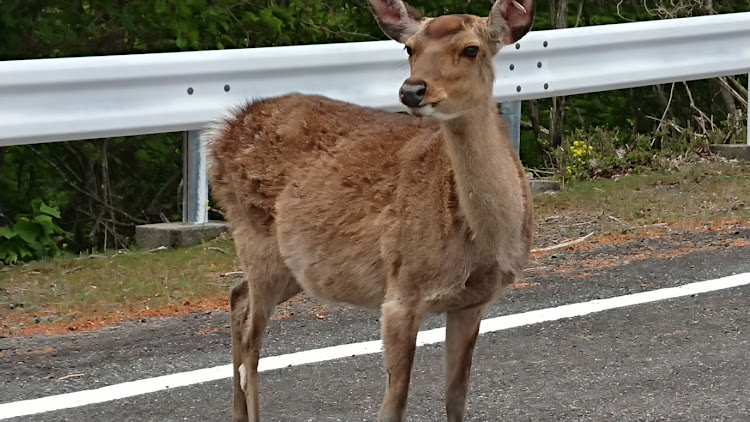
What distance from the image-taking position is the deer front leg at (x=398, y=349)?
507 cm

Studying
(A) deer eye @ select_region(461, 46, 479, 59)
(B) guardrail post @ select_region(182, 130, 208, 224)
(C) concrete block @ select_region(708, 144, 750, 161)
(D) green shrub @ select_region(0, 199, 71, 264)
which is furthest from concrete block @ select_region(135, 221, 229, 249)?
(C) concrete block @ select_region(708, 144, 750, 161)

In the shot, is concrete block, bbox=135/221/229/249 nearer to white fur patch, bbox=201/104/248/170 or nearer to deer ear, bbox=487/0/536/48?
white fur patch, bbox=201/104/248/170

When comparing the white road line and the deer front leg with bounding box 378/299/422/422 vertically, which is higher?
the deer front leg with bounding box 378/299/422/422

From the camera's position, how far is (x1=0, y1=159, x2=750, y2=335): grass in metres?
7.07

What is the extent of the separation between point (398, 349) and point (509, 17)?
4.12 ft

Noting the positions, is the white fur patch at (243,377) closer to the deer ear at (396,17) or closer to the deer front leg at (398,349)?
the deer front leg at (398,349)

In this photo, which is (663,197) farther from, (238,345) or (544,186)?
(238,345)

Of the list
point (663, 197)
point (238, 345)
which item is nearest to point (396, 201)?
point (238, 345)

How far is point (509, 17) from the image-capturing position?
5.32 meters

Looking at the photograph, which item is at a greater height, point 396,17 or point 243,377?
point 396,17

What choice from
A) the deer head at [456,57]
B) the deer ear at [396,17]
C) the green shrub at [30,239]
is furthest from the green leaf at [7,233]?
the deer head at [456,57]

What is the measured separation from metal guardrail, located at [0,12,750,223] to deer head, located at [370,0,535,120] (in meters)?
3.17

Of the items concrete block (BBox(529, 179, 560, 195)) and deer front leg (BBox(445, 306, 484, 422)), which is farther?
concrete block (BBox(529, 179, 560, 195))

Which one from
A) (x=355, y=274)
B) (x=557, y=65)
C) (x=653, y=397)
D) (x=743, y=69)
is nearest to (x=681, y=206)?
(x=557, y=65)
